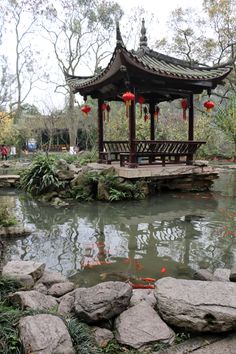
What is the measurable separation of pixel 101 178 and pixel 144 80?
2936 millimetres

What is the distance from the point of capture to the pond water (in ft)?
13.1

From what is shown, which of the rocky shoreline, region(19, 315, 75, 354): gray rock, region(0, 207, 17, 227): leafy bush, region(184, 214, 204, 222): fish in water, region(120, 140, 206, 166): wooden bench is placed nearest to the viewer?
region(19, 315, 75, 354): gray rock

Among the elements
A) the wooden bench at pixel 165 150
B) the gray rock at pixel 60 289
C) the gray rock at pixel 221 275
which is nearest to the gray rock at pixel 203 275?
the gray rock at pixel 221 275

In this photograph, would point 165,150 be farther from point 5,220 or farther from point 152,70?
point 5,220

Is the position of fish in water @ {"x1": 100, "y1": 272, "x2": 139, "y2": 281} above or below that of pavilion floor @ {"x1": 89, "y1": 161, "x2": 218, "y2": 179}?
below

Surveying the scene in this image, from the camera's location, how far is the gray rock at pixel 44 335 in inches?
78.9

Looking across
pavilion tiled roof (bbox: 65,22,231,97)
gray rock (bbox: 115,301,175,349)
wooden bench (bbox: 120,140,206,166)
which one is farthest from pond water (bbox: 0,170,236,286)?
pavilion tiled roof (bbox: 65,22,231,97)

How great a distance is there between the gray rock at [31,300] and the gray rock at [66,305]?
0.09m

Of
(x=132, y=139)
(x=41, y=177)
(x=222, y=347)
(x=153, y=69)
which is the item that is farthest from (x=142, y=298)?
(x=153, y=69)

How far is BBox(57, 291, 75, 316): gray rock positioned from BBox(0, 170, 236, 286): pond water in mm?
799

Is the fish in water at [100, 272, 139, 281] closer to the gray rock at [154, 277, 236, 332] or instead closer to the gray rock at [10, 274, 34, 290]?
the gray rock at [10, 274, 34, 290]

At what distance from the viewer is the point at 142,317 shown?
7.98 feet

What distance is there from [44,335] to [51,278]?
133 centimetres

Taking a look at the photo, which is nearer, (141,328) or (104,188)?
(141,328)
